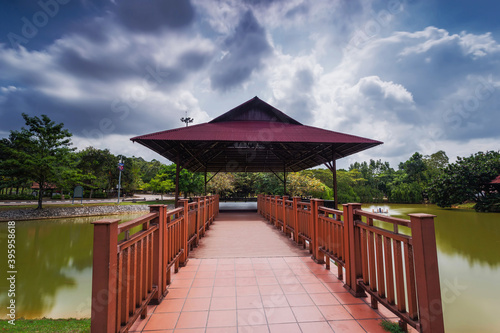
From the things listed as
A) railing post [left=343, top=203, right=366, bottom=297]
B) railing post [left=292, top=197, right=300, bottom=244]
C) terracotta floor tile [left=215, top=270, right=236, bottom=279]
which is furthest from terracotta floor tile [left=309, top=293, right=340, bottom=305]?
railing post [left=292, top=197, right=300, bottom=244]

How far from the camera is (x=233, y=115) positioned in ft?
31.3

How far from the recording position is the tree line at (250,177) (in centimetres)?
1472

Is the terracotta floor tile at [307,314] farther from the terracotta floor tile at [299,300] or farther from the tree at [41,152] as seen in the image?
the tree at [41,152]

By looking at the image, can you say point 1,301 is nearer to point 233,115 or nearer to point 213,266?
point 213,266

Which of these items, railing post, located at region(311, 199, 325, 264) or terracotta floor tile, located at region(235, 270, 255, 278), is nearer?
terracotta floor tile, located at region(235, 270, 255, 278)

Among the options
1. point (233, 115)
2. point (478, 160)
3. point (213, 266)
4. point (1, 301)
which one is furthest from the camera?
point (478, 160)

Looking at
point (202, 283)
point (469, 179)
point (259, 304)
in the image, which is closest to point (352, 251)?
point (259, 304)

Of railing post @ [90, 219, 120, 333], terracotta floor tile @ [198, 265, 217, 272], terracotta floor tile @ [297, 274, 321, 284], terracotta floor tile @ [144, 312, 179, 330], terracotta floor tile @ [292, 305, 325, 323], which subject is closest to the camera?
railing post @ [90, 219, 120, 333]

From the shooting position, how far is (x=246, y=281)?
2758 millimetres

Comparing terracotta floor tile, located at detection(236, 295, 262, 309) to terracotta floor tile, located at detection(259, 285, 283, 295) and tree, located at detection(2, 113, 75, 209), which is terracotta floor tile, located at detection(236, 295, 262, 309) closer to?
terracotta floor tile, located at detection(259, 285, 283, 295)

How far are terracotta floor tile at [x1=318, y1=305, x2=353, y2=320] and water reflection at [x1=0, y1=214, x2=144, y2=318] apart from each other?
14.9ft

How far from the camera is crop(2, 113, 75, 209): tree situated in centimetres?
1408

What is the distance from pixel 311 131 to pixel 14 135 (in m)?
18.6

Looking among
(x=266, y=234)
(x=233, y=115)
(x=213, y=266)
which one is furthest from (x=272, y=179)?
(x=213, y=266)
